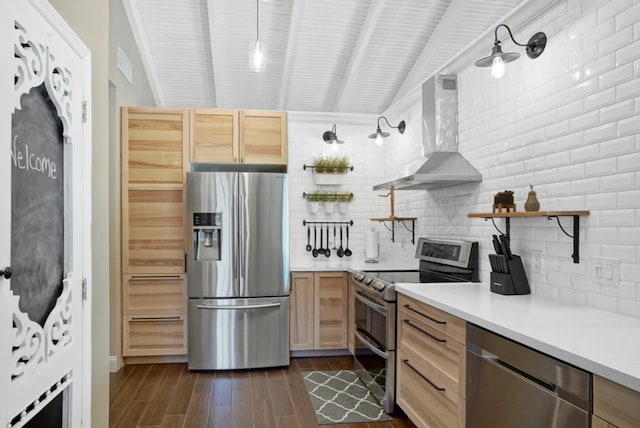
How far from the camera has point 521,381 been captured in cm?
162

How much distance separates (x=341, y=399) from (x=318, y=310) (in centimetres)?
109

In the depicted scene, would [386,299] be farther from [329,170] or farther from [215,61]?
[215,61]

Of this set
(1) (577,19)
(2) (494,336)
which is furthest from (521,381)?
(1) (577,19)

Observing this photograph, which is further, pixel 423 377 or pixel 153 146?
pixel 153 146

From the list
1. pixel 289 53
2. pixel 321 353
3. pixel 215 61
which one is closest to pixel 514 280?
pixel 321 353

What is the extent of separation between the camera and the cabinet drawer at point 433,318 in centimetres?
209

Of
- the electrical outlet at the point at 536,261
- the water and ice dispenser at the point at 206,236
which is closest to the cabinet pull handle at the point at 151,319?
the water and ice dispenser at the point at 206,236

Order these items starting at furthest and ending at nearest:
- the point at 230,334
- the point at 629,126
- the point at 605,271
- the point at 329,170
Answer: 1. the point at 329,170
2. the point at 230,334
3. the point at 605,271
4. the point at 629,126

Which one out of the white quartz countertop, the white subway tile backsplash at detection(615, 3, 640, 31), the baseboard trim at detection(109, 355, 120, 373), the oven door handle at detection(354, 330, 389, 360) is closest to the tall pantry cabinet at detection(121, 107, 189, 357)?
the baseboard trim at detection(109, 355, 120, 373)

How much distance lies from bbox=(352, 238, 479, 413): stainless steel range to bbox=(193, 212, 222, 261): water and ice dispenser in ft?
4.32

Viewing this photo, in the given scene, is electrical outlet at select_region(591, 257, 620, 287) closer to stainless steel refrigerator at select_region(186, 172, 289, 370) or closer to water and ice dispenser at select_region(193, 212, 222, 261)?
stainless steel refrigerator at select_region(186, 172, 289, 370)

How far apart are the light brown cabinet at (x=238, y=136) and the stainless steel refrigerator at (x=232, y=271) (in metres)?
0.38

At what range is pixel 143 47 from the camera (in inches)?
179

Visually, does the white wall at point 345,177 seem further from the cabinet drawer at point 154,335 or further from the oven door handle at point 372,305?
the cabinet drawer at point 154,335
